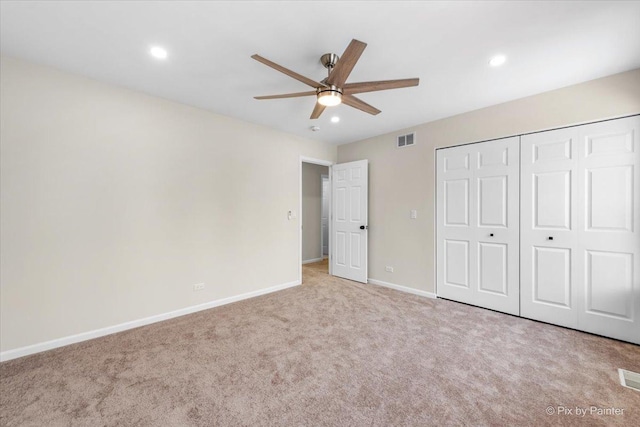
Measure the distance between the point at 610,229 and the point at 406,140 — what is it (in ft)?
8.20

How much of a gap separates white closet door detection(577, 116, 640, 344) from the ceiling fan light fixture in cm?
264

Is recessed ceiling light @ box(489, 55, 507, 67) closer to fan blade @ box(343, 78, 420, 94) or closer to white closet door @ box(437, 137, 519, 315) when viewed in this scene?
fan blade @ box(343, 78, 420, 94)

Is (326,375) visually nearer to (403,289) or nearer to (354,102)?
(354,102)

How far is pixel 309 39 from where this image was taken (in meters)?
1.97

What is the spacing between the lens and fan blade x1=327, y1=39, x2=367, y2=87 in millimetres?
1600

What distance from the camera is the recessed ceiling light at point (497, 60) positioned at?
222 cm

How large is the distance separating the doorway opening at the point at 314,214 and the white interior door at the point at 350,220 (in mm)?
1254

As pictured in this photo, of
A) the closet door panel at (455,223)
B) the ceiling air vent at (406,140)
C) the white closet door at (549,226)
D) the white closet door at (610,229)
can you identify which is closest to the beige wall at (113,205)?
the ceiling air vent at (406,140)

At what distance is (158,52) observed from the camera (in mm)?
2168

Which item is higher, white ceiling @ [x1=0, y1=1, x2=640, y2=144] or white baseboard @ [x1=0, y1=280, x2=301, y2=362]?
white ceiling @ [x1=0, y1=1, x2=640, y2=144]

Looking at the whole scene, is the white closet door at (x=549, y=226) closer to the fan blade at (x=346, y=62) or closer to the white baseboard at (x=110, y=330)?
the fan blade at (x=346, y=62)

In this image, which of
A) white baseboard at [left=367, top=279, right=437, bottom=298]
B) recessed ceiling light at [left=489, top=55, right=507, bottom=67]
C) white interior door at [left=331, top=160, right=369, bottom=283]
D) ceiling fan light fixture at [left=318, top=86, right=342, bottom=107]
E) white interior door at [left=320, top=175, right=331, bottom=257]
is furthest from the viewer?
white interior door at [left=320, top=175, right=331, bottom=257]

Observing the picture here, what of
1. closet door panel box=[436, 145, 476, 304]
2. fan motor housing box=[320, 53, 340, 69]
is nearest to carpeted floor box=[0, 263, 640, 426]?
closet door panel box=[436, 145, 476, 304]

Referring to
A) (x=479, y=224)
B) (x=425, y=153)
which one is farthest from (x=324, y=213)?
(x=479, y=224)
